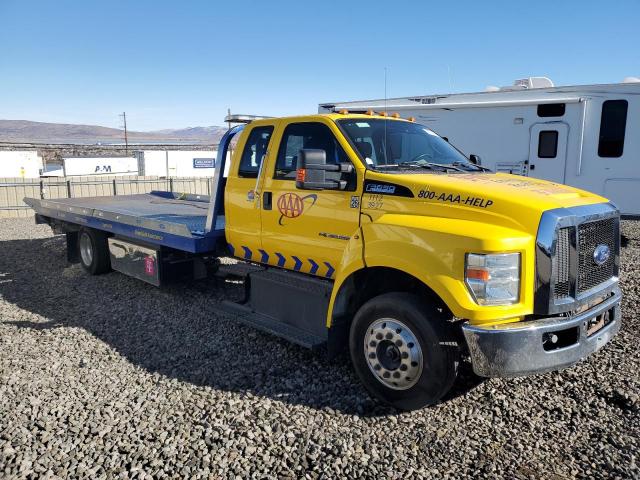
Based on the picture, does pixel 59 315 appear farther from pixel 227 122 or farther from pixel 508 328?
pixel 508 328

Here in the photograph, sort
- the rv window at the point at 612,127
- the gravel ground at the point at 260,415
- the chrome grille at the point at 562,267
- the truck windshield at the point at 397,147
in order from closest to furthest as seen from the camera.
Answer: the gravel ground at the point at 260,415 < the chrome grille at the point at 562,267 < the truck windshield at the point at 397,147 < the rv window at the point at 612,127

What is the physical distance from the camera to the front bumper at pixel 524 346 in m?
3.23

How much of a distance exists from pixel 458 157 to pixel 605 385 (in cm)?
235

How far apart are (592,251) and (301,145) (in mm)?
2610

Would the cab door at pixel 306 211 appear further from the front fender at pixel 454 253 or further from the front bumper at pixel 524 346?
the front bumper at pixel 524 346

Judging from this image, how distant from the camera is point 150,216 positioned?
7215 mm

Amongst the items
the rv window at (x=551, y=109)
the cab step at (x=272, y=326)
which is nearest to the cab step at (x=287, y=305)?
the cab step at (x=272, y=326)

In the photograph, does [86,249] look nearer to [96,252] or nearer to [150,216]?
[96,252]

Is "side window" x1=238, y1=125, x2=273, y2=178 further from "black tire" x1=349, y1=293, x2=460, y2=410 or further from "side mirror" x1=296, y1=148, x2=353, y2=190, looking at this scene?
"black tire" x1=349, y1=293, x2=460, y2=410

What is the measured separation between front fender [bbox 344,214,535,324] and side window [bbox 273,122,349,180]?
1.10 metres

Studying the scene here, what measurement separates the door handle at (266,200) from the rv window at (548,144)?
773cm

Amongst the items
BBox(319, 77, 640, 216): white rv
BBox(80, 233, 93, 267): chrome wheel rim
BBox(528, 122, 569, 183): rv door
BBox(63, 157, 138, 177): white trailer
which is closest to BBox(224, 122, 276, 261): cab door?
BBox(80, 233, 93, 267): chrome wheel rim

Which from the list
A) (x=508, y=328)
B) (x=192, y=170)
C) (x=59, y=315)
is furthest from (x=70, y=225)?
(x=192, y=170)

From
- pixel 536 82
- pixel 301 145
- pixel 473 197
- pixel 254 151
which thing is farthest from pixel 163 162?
pixel 473 197
